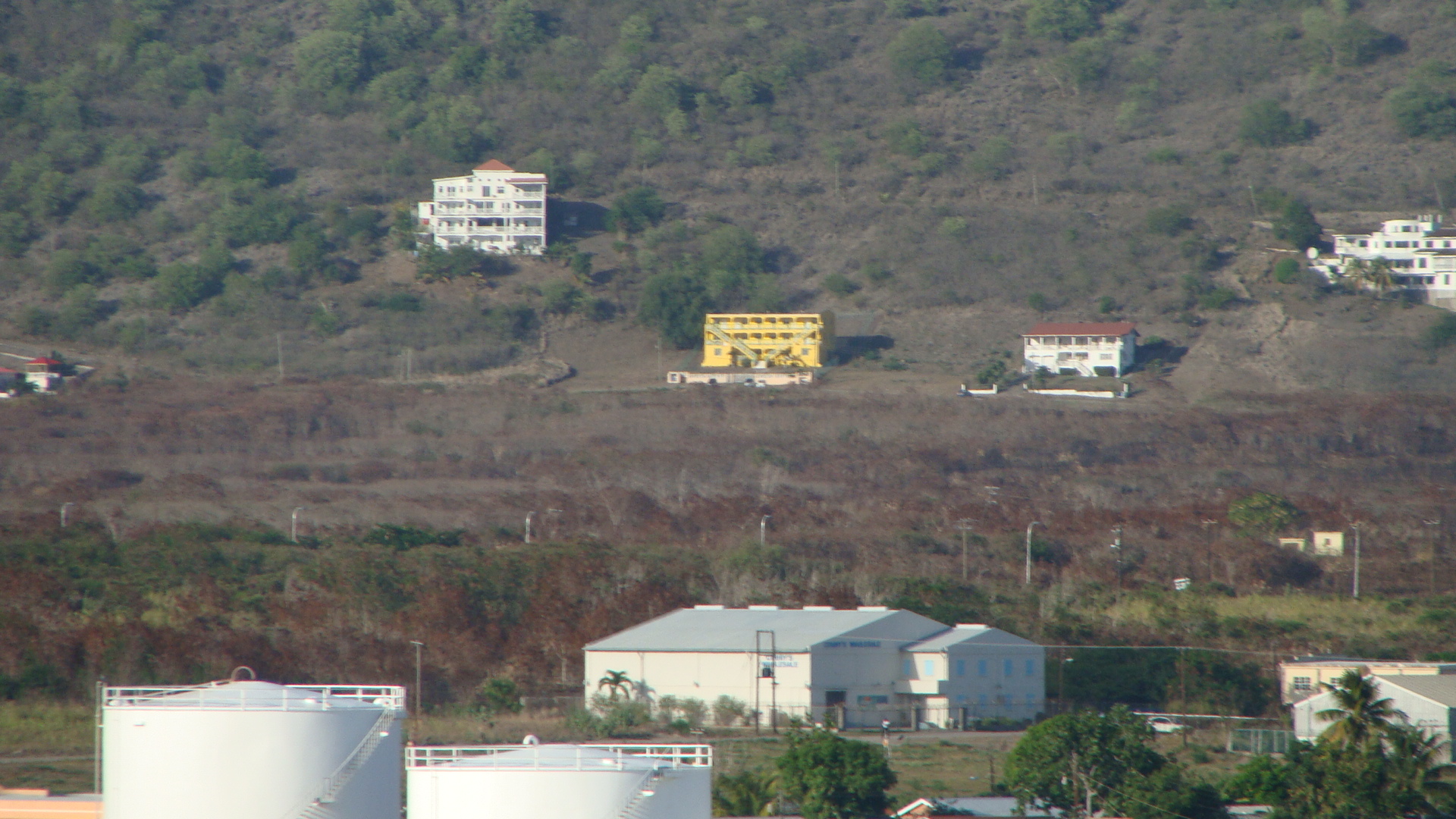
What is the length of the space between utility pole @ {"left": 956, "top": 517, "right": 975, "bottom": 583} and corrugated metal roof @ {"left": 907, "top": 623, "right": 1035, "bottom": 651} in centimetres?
1257

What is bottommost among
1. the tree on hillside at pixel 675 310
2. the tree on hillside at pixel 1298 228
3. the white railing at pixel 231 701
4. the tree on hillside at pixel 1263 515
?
the white railing at pixel 231 701

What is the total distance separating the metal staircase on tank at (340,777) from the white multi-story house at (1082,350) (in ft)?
252

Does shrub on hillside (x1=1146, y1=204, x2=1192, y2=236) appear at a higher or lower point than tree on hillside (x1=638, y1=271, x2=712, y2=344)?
higher

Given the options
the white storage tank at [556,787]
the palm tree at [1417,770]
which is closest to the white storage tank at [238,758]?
the white storage tank at [556,787]

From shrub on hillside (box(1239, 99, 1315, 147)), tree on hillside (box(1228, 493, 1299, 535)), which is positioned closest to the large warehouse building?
tree on hillside (box(1228, 493, 1299, 535))

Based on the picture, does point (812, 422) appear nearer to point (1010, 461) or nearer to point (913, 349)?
point (1010, 461)

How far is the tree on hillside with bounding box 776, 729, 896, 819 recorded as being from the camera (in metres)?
32.8

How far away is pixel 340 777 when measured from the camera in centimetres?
2258

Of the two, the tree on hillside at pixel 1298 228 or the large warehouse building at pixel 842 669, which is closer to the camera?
the large warehouse building at pixel 842 669

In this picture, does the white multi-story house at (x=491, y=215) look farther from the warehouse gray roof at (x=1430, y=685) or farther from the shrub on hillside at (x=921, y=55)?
the warehouse gray roof at (x=1430, y=685)

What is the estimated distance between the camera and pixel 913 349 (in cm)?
10275

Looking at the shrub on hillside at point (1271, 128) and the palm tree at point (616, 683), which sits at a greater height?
the shrub on hillside at point (1271, 128)

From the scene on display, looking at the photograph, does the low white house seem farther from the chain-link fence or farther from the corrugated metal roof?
the corrugated metal roof

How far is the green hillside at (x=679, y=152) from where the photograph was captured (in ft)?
368
